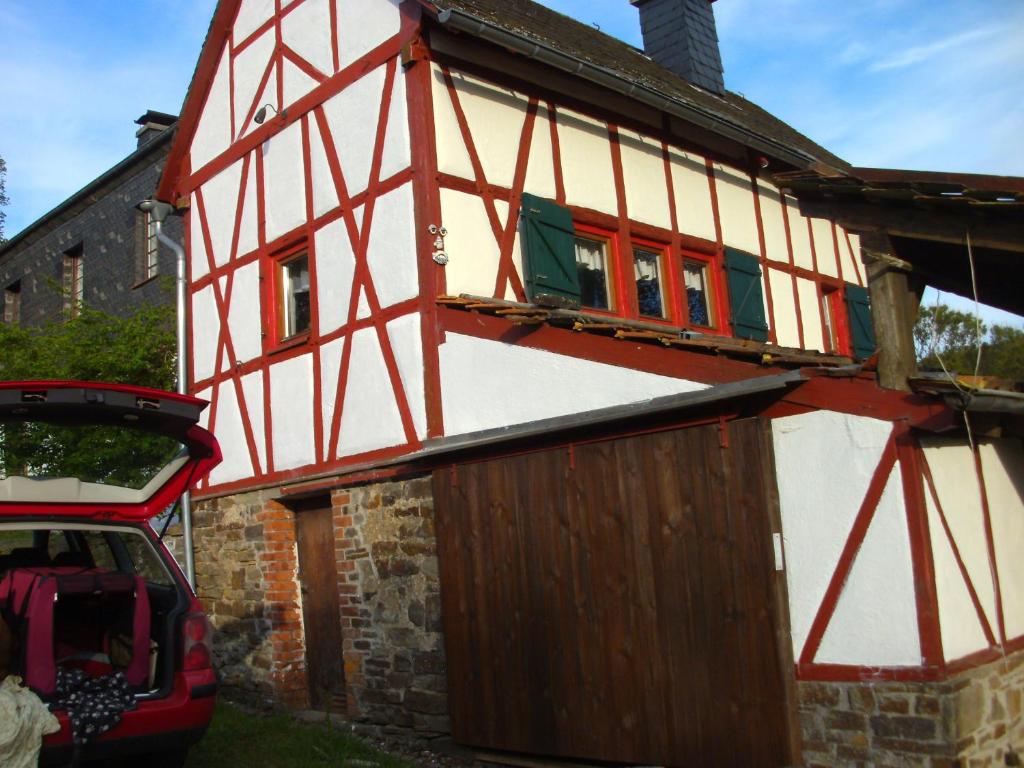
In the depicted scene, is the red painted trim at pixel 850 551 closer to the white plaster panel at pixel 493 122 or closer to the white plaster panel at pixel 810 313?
the white plaster panel at pixel 493 122

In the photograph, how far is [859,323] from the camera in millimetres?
13852

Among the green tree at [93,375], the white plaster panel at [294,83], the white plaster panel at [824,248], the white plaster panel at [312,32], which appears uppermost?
the white plaster panel at [312,32]

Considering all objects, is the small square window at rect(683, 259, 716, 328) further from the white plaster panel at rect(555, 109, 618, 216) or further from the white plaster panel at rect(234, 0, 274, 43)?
the white plaster panel at rect(234, 0, 274, 43)

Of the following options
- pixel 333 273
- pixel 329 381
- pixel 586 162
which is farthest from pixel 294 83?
pixel 329 381

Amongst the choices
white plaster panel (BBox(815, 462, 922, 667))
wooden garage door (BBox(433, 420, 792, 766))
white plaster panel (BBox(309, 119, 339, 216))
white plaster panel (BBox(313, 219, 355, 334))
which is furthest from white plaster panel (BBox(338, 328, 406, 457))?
white plaster panel (BBox(815, 462, 922, 667))

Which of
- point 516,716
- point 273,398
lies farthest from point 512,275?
point 516,716

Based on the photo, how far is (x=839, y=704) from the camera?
5.57 metres

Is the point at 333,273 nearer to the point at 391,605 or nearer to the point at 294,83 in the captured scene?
the point at 294,83

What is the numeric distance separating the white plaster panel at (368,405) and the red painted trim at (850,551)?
13.4 ft

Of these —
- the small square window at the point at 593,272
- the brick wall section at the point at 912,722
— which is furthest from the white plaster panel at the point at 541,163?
the brick wall section at the point at 912,722

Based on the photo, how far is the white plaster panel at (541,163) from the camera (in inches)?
380

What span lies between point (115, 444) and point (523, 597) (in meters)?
7.17

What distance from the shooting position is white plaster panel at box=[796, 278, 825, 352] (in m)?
12.8

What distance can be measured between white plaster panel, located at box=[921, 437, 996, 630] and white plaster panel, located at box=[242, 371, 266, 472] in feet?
22.4
